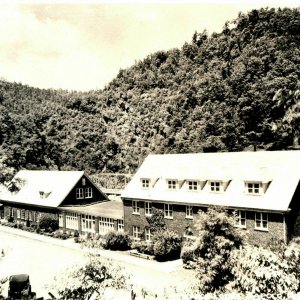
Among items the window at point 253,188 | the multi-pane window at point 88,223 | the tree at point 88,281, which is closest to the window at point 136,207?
the multi-pane window at point 88,223

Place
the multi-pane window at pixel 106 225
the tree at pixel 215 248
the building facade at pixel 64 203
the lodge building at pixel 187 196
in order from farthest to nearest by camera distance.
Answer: the building facade at pixel 64 203 < the multi-pane window at pixel 106 225 < the lodge building at pixel 187 196 < the tree at pixel 215 248

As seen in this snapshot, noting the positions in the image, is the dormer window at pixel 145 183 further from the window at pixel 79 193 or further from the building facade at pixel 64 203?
the window at pixel 79 193

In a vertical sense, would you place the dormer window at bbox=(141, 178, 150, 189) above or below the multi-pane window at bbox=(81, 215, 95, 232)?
above

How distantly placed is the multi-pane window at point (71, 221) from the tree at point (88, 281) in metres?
Result: 30.2

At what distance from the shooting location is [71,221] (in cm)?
4719

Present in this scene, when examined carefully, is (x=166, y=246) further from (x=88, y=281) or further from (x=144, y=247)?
(x=88, y=281)

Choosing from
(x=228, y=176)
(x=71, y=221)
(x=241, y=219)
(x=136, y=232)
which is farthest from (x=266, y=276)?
(x=71, y=221)

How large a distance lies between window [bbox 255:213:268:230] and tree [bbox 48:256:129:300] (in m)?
16.8

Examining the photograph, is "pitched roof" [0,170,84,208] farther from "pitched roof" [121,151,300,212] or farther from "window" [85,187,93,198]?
"pitched roof" [121,151,300,212]

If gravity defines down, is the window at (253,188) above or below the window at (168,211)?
above

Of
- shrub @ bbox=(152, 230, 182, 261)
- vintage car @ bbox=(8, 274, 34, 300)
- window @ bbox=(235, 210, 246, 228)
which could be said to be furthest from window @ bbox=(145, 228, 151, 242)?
vintage car @ bbox=(8, 274, 34, 300)

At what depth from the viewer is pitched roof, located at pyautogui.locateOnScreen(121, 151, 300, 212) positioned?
102ft

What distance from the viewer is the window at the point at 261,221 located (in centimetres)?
3049

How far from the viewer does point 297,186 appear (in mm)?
30844
